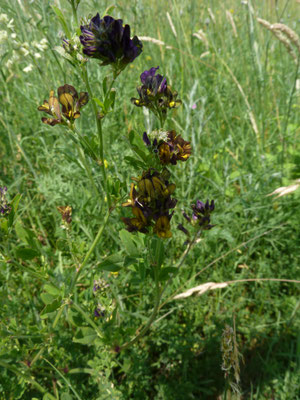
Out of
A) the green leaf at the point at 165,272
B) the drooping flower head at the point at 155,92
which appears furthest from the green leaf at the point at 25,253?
the drooping flower head at the point at 155,92

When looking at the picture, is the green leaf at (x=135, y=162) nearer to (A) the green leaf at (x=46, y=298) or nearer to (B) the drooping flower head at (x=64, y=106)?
(B) the drooping flower head at (x=64, y=106)

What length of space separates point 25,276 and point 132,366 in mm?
829

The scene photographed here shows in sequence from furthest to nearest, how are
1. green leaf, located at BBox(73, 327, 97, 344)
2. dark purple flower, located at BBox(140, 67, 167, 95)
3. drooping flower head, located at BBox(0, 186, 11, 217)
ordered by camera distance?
green leaf, located at BBox(73, 327, 97, 344) → drooping flower head, located at BBox(0, 186, 11, 217) → dark purple flower, located at BBox(140, 67, 167, 95)

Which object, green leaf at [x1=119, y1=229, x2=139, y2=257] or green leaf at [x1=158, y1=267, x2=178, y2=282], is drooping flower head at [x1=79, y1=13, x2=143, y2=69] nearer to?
green leaf at [x1=119, y1=229, x2=139, y2=257]

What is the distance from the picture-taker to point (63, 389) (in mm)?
1443

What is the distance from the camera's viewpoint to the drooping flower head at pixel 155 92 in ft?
3.24

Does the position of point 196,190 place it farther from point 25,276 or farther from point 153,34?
point 153,34

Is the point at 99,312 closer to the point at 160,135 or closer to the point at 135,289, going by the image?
the point at 135,289

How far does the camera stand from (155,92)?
3.25ft

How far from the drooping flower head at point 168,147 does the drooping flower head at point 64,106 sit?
0.96 feet

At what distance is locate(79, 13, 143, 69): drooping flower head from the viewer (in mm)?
874

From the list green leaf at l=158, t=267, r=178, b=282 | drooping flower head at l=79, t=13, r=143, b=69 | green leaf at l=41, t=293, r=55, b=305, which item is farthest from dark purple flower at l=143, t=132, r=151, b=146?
green leaf at l=41, t=293, r=55, b=305

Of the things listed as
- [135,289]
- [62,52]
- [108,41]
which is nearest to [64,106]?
[62,52]

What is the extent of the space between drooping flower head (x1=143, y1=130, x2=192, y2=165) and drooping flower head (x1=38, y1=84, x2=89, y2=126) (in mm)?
293
